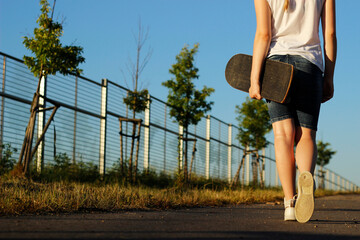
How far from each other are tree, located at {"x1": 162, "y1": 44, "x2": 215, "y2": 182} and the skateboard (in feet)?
→ 33.9

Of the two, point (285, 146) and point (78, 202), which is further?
point (78, 202)

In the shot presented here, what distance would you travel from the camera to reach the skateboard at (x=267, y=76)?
3594 millimetres

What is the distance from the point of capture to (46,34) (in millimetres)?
8469

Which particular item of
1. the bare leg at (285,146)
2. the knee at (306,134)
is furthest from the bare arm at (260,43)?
the knee at (306,134)

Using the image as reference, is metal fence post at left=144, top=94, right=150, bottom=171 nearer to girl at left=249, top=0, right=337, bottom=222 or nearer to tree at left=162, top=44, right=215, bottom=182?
tree at left=162, top=44, right=215, bottom=182

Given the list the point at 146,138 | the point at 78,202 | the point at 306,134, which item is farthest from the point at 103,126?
the point at 306,134

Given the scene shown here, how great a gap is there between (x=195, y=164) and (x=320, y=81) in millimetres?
13627

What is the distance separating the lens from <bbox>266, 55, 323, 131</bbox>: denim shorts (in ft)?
12.1

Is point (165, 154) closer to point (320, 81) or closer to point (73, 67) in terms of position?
point (73, 67)

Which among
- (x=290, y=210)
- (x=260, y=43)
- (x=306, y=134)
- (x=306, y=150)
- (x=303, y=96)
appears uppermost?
(x=260, y=43)

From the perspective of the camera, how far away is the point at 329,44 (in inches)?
157

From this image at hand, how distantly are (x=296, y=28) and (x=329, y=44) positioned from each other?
0.36 meters

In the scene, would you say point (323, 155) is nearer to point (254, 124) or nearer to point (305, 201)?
point (254, 124)

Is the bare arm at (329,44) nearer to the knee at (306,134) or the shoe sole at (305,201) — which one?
the knee at (306,134)
